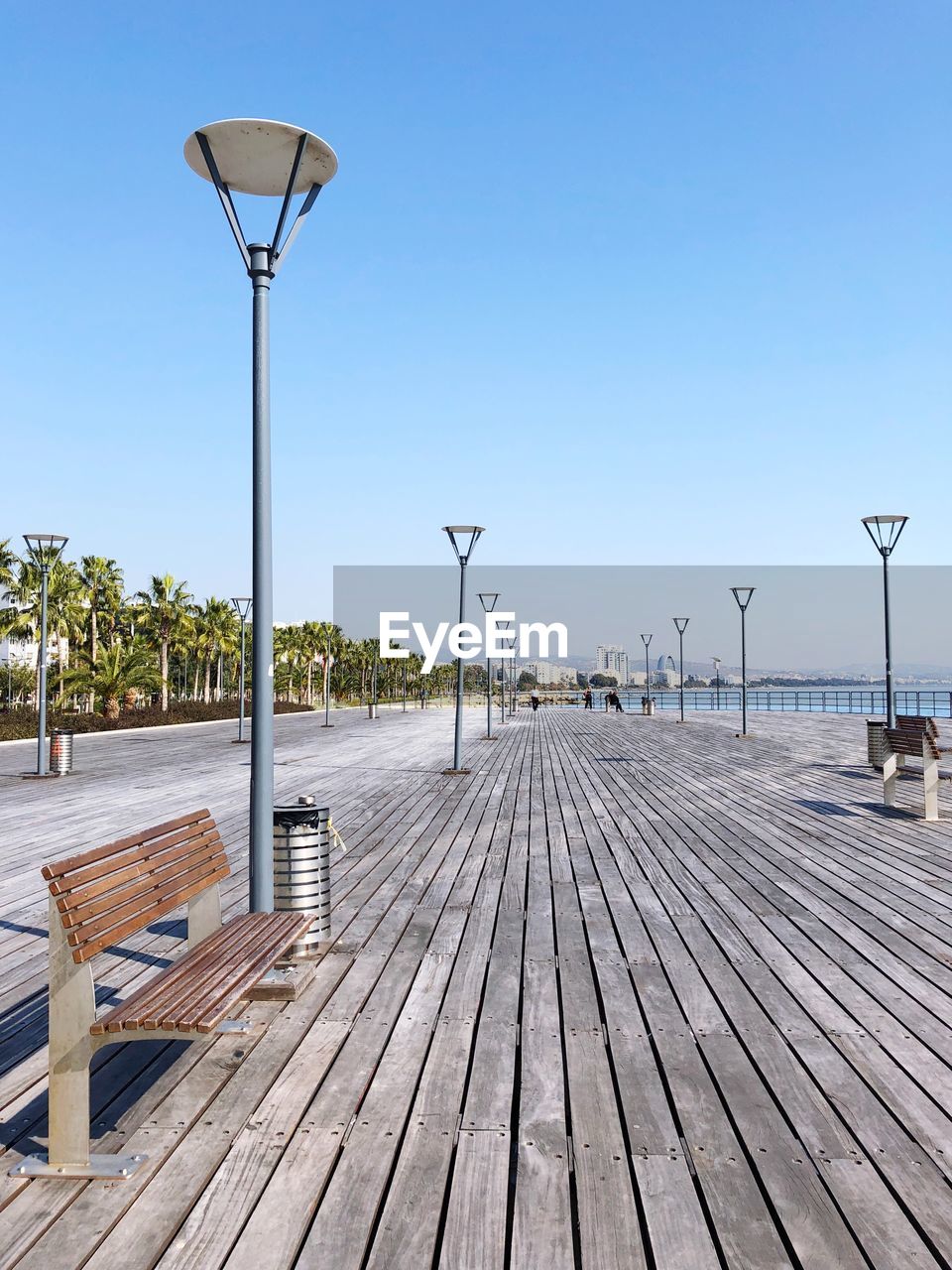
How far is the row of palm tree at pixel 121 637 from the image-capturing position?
1293 inches

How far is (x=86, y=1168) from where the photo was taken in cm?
258

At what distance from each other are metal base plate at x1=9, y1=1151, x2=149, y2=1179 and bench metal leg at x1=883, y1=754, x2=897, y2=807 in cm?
873

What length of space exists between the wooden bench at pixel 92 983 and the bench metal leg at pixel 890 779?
7.91 meters

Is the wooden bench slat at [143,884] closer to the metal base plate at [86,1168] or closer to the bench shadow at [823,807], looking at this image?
the metal base plate at [86,1168]

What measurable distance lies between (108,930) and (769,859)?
5.66m

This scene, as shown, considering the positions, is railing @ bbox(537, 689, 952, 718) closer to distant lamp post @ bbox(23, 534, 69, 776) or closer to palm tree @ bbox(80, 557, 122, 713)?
distant lamp post @ bbox(23, 534, 69, 776)

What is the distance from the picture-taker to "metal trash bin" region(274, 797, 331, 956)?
4.74 metres

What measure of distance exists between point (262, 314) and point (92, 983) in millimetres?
3298

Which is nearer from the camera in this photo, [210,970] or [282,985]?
[210,970]

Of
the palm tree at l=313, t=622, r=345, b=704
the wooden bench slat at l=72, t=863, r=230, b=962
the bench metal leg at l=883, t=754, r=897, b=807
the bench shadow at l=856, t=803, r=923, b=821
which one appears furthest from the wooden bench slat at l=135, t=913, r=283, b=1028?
the palm tree at l=313, t=622, r=345, b=704

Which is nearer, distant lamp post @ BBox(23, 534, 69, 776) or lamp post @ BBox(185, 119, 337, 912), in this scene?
lamp post @ BBox(185, 119, 337, 912)

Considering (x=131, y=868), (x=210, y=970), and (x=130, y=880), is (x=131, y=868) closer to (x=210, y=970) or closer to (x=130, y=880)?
(x=130, y=880)

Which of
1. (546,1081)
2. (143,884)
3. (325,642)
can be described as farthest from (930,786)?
(325,642)

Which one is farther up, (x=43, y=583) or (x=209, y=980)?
(x=43, y=583)
